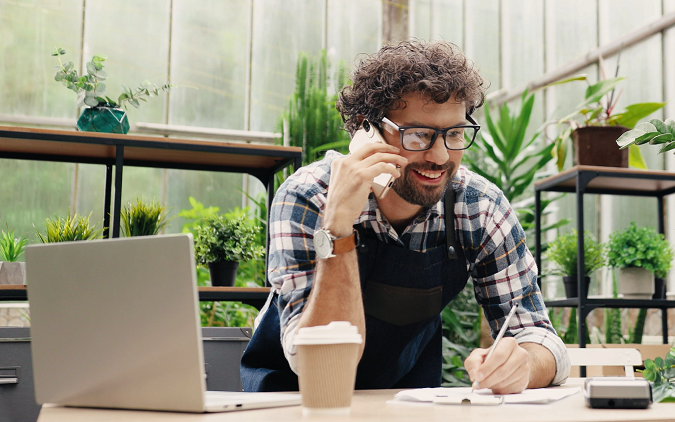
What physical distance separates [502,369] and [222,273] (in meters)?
1.57

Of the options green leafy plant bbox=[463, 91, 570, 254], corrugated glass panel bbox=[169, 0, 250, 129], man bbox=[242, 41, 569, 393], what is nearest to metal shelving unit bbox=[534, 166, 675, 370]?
green leafy plant bbox=[463, 91, 570, 254]

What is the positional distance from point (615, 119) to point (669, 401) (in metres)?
2.16

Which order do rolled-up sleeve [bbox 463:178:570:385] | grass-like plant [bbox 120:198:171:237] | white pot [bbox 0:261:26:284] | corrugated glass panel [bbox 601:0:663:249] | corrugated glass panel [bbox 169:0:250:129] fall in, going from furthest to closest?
corrugated glass panel [bbox 169:0:250:129] → corrugated glass panel [bbox 601:0:663:249] → grass-like plant [bbox 120:198:171:237] → white pot [bbox 0:261:26:284] → rolled-up sleeve [bbox 463:178:570:385]

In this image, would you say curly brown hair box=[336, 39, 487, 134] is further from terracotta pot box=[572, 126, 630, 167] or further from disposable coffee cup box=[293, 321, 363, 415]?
terracotta pot box=[572, 126, 630, 167]

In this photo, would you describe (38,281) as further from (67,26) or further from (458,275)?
(67,26)

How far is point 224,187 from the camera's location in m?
5.88

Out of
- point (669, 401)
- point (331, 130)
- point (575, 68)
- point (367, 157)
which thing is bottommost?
point (669, 401)

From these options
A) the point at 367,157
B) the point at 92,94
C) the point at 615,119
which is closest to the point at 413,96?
the point at 367,157

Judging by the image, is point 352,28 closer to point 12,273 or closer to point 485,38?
point 485,38

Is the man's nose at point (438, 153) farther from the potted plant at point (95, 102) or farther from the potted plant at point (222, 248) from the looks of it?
the potted plant at point (95, 102)

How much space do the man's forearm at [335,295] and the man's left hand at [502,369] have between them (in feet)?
0.89

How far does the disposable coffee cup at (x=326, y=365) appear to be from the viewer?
2.40 ft

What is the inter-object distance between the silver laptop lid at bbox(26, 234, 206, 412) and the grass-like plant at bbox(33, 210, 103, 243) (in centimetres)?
143

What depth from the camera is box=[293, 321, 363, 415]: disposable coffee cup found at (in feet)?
2.40
